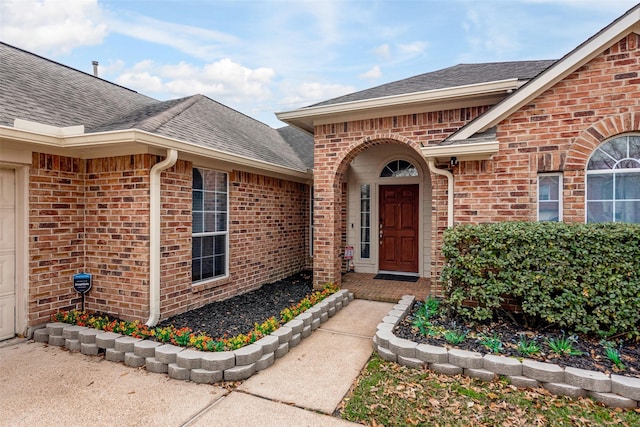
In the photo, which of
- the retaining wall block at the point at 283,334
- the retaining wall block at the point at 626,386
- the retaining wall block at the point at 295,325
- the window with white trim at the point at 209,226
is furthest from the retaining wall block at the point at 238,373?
the retaining wall block at the point at 626,386

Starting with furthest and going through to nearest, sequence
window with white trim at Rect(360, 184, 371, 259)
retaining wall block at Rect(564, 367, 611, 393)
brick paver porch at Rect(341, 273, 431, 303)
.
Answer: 1. window with white trim at Rect(360, 184, 371, 259)
2. brick paver porch at Rect(341, 273, 431, 303)
3. retaining wall block at Rect(564, 367, 611, 393)

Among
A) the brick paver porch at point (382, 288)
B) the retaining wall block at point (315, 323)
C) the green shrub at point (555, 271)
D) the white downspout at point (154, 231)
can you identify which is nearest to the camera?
the green shrub at point (555, 271)

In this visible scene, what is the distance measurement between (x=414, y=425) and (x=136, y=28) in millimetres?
9144

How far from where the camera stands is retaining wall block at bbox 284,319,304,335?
15.1 ft

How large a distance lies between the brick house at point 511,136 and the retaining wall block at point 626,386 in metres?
2.31

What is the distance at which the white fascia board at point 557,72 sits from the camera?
14.4 ft

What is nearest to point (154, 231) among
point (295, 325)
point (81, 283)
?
point (81, 283)

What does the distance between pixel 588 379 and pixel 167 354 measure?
4371 millimetres

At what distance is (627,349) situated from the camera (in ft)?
12.4

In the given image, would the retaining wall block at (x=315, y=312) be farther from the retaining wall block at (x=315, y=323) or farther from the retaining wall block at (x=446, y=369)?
the retaining wall block at (x=446, y=369)

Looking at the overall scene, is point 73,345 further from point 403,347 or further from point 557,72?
point 557,72

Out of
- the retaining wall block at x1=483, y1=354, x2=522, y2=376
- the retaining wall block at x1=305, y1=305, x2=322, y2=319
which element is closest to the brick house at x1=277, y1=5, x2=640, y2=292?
the retaining wall block at x1=305, y1=305, x2=322, y2=319

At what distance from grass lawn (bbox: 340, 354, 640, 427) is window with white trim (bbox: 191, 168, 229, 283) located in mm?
3472

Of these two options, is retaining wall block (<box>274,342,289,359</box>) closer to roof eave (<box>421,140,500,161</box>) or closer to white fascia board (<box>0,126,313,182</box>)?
white fascia board (<box>0,126,313,182</box>)
